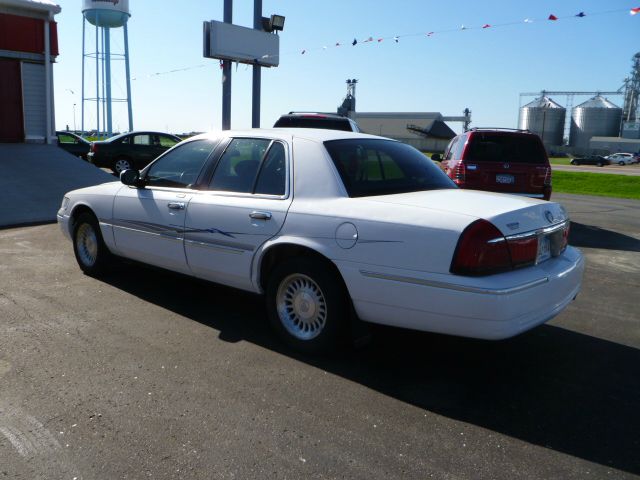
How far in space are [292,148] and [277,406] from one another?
196 centimetres

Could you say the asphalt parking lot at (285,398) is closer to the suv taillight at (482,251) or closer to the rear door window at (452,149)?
the suv taillight at (482,251)

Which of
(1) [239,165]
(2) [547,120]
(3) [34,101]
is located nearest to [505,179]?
(1) [239,165]

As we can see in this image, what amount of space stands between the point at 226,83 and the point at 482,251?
20.2 metres

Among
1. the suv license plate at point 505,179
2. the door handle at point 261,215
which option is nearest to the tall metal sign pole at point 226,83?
the suv license plate at point 505,179

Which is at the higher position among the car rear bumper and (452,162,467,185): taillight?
(452,162,467,185): taillight

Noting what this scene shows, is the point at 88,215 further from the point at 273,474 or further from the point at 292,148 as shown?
the point at 273,474

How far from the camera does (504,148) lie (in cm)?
1023

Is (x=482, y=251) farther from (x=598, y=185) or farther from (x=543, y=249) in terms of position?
(x=598, y=185)

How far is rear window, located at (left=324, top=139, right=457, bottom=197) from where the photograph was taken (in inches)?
164

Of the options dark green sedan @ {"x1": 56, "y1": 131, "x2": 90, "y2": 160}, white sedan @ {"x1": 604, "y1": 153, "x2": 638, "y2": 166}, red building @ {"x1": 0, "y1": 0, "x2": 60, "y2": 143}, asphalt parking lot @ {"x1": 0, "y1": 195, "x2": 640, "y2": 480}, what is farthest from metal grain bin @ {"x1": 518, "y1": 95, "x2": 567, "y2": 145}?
asphalt parking lot @ {"x1": 0, "y1": 195, "x2": 640, "y2": 480}

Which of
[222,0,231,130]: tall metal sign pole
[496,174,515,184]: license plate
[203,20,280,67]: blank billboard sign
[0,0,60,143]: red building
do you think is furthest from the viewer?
[222,0,231,130]: tall metal sign pole

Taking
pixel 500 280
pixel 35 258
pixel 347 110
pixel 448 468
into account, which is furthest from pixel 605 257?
pixel 347 110

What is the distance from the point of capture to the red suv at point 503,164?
9.92 meters

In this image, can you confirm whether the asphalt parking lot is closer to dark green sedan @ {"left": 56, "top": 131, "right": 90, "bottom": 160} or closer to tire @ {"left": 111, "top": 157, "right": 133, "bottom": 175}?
tire @ {"left": 111, "top": 157, "right": 133, "bottom": 175}
